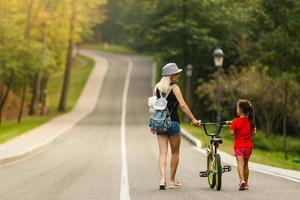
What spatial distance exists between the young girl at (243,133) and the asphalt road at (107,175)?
0.48 metres

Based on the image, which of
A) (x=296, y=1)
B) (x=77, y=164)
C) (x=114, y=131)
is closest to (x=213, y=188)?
(x=77, y=164)

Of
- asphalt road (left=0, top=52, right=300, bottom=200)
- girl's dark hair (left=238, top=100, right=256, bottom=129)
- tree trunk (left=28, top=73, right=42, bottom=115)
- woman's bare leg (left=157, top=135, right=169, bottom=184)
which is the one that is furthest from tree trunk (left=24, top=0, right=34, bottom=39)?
girl's dark hair (left=238, top=100, right=256, bottom=129)

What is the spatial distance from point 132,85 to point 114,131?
3539 centimetres

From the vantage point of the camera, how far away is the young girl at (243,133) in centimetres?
1256

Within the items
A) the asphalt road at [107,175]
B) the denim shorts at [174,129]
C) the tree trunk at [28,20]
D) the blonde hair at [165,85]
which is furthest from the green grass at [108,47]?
the denim shorts at [174,129]

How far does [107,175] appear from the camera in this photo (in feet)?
52.9

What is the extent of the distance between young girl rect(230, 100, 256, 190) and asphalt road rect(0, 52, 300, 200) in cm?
48

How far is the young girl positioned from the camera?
12562 mm

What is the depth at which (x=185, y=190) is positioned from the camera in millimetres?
12656

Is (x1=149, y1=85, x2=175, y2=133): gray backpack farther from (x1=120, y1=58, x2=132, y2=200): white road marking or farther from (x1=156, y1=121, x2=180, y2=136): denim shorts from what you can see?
(x1=120, y1=58, x2=132, y2=200): white road marking

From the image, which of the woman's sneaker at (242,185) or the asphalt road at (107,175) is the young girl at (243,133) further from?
the asphalt road at (107,175)

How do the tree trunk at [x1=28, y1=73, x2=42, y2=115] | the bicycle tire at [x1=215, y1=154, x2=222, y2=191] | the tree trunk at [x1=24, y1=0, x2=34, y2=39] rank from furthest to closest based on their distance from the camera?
the tree trunk at [x1=28, y1=73, x2=42, y2=115]
the tree trunk at [x1=24, y1=0, x2=34, y2=39]
the bicycle tire at [x1=215, y1=154, x2=222, y2=191]

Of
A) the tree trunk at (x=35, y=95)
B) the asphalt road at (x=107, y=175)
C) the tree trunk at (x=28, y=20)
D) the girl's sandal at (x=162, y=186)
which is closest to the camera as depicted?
the asphalt road at (x=107, y=175)

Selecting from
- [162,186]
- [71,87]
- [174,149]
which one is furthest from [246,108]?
[71,87]
